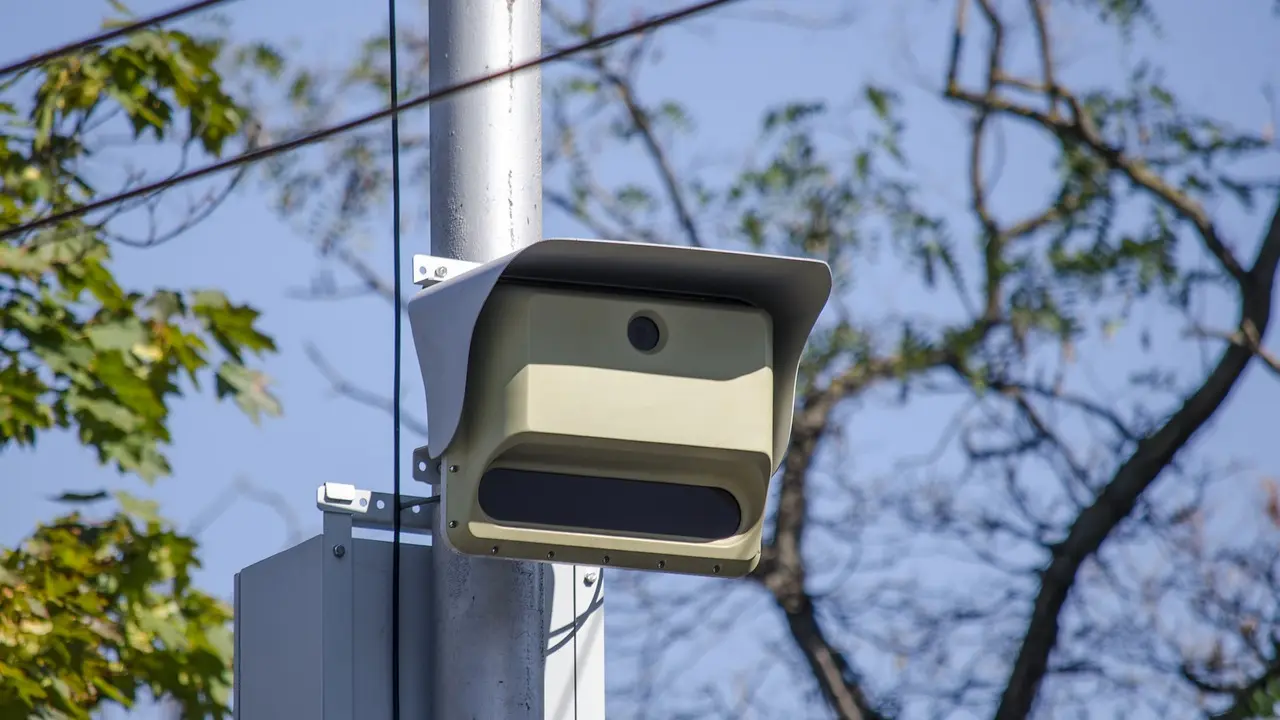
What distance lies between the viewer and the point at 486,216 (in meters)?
2.67

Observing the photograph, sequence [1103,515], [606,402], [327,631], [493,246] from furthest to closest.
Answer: [1103,515], [493,246], [327,631], [606,402]

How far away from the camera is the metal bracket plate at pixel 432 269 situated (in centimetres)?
261

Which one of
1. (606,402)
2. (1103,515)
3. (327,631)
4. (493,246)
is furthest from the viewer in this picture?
(1103,515)

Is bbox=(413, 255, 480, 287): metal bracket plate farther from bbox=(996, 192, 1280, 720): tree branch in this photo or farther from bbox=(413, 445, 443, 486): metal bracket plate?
bbox=(996, 192, 1280, 720): tree branch

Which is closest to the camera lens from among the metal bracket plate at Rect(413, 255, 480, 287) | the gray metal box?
the metal bracket plate at Rect(413, 255, 480, 287)

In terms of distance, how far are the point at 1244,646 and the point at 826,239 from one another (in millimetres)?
2683

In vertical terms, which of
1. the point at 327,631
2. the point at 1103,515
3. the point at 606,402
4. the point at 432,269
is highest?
the point at 432,269

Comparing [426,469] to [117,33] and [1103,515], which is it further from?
[1103,515]

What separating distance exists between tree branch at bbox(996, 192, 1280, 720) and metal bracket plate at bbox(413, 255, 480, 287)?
5763mm

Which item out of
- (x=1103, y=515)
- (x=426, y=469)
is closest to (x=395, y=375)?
(x=426, y=469)

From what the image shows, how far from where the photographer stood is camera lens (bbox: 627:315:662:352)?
2482 mm

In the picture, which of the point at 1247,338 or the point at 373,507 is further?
the point at 1247,338

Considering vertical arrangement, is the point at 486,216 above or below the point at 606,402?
above

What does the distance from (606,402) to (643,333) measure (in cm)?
12
